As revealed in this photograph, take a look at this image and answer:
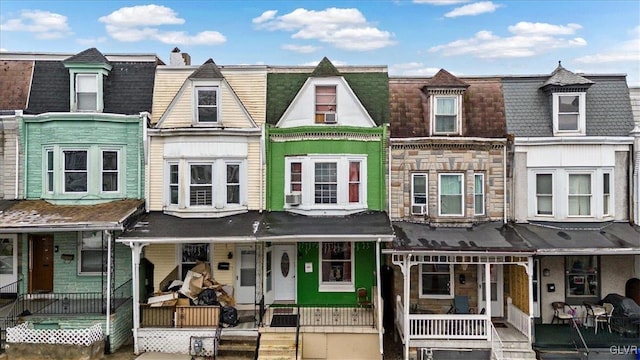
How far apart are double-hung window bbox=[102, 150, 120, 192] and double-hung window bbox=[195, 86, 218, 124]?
3464mm

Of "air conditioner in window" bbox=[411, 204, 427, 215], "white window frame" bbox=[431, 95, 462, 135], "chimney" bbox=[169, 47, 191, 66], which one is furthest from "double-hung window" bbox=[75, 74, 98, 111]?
"white window frame" bbox=[431, 95, 462, 135]

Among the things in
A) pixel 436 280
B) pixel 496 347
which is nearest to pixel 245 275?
pixel 436 280

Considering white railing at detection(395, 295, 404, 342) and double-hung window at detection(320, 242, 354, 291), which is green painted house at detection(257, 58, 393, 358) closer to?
double-hung window at detection(320, 242, 354, 291)

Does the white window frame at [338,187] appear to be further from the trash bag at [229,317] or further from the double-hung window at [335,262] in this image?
the trash bag at [229,317]

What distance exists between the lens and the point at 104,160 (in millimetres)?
17141

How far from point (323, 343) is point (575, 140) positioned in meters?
11.3

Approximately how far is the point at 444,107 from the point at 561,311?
27.4ft

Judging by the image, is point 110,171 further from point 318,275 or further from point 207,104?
Answer: point 318,275

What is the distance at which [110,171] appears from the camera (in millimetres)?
17109

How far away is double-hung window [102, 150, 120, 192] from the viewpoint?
17.1m

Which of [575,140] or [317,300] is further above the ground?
[575,140]

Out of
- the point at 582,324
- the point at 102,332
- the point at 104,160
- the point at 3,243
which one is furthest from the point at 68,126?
the point at 582,324

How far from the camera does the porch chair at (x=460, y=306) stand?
15.8m

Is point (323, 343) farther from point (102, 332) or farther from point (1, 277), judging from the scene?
point (1, 277)
